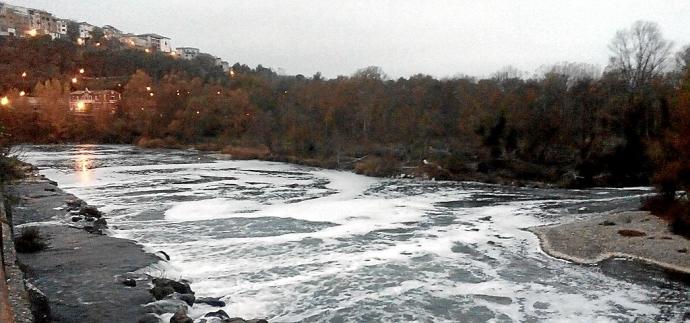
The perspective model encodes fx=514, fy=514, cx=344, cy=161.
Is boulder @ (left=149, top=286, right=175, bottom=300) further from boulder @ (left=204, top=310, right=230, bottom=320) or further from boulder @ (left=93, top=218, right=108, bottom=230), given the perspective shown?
boulder @ (left=93, top=218, right=108, bottom=230)

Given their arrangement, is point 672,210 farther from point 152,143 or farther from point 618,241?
point 152,143

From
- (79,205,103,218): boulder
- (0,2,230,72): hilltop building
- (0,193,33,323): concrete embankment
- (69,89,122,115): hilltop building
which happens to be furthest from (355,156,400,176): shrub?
(0,2,230,72): hilltop building

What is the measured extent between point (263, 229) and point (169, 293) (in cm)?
803

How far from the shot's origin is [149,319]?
10578mm

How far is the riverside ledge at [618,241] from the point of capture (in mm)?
16078

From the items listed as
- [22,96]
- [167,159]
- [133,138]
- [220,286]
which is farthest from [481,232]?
[22,96]

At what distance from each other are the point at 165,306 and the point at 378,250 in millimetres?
7746

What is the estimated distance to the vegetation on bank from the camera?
3594 cm

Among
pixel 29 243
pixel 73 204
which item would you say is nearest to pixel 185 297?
pixel 29 243

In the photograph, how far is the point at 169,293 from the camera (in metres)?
12.1

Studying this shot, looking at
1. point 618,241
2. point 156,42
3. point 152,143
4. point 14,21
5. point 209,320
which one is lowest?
point 209,320

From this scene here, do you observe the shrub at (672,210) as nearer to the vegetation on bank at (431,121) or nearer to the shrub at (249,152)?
→ the vegetation on bank at (431,121)

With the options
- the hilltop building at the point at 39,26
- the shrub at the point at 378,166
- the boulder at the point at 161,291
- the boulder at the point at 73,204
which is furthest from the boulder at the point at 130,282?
the hilltop building at the point at 39,26

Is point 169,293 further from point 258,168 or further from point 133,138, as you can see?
point 133,138
